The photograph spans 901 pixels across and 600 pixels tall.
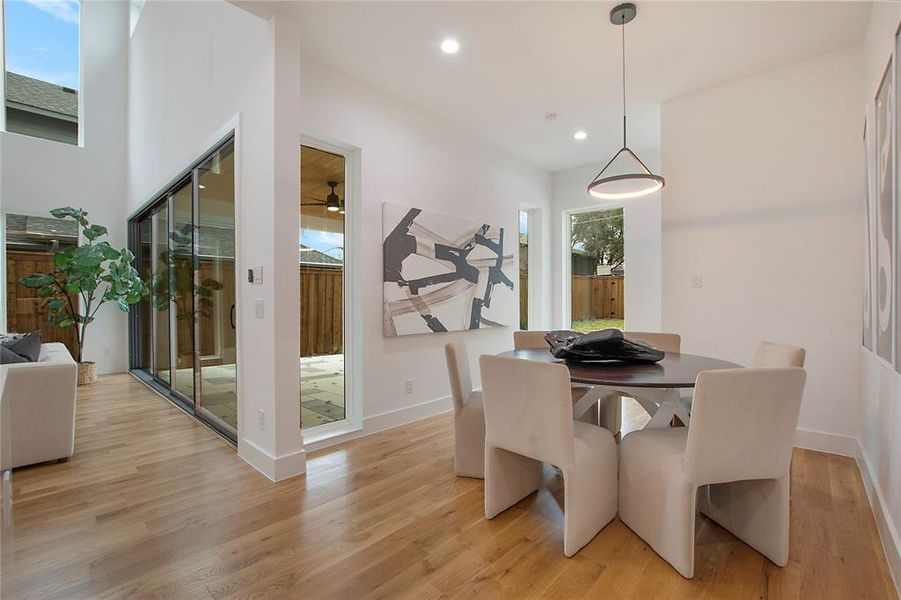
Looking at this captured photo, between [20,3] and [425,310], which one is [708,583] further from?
[20,3]

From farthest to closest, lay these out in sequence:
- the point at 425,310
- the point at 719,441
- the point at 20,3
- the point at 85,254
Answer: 1. the point at 20,3
2. the point at 85,254
3. the point at 425,310
4. the point at 719,441

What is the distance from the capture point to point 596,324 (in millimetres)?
5156

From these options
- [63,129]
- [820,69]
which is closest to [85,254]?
[63,129]

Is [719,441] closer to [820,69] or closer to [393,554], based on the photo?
[393,554]

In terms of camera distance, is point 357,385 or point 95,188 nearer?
point 357,385

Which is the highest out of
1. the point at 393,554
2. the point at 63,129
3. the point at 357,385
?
the point at 63,129

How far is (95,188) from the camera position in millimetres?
5898

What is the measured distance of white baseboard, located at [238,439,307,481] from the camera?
244 cm

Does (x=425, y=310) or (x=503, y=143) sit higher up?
(x=503, y=143)

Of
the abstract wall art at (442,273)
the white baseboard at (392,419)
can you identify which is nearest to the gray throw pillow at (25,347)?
the white baseboard at (392,419)

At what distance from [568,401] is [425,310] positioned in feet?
7.11

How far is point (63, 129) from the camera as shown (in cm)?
582

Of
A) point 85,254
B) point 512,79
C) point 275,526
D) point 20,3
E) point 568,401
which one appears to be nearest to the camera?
point 568,401

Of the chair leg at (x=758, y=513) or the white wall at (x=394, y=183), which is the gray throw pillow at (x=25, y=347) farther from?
the chair leg at (x=758, y=513)
